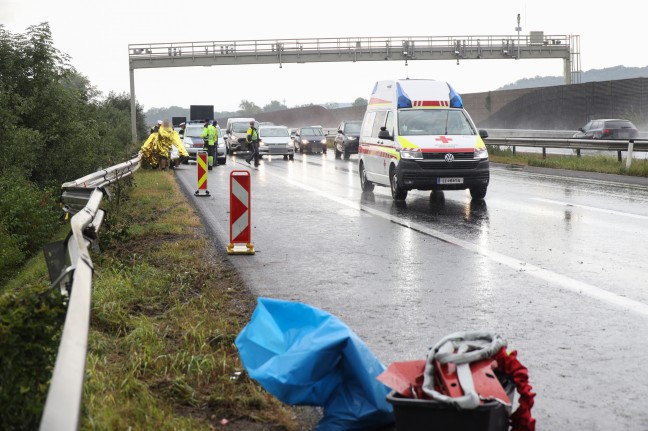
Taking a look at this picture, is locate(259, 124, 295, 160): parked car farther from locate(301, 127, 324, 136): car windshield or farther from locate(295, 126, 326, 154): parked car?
locate(301, 127, 324, 136): car windshield

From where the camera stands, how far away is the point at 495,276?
9211 millimetres

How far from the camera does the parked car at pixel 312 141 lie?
4838cm

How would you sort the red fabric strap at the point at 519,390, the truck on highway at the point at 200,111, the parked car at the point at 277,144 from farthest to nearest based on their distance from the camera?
the truck on highway at the point at 200,111, the parked car at the point at 277,144, the red fabric strap at the point at 519,390

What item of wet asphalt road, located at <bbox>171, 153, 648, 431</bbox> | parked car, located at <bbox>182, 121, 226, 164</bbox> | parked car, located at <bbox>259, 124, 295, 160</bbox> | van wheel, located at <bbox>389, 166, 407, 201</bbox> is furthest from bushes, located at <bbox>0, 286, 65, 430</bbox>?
parked car, located at <bbox>259, 124, 295, 160</bbox>

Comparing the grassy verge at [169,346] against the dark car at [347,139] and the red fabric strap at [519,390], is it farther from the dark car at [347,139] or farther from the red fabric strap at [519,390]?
the dark car at [347,139]

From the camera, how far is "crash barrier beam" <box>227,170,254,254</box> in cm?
1085

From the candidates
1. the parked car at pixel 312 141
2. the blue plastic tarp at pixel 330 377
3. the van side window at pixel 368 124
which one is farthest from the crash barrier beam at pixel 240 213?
the parked car at pixel 312 141

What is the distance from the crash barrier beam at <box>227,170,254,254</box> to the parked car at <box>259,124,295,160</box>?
1185 inches

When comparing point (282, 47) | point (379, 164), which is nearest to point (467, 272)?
point (379, 164)

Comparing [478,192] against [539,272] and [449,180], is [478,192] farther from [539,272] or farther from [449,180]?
[539,272]

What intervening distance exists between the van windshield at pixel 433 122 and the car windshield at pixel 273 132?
80.9 feet

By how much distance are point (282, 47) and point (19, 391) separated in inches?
2424

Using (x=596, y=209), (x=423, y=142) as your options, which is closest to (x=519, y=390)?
(x=596, y=209)

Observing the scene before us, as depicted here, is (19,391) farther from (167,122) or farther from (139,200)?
(167,122)
